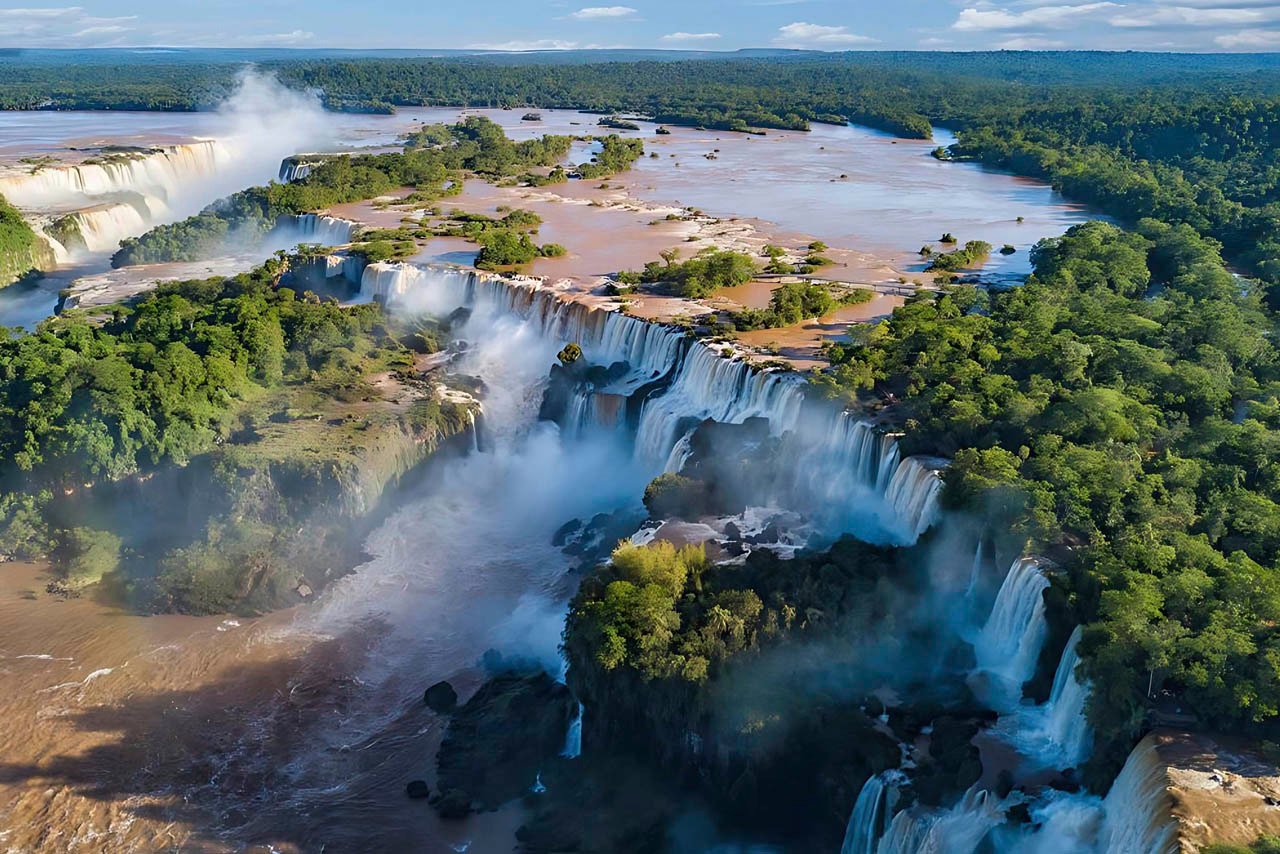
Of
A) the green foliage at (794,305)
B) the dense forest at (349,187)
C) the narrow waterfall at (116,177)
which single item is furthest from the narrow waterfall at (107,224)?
the green foliage at (794,305)

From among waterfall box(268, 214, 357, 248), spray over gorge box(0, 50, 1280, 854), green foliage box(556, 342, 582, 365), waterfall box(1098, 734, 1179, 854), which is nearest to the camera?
waterfall box(1098, 734, 1179, 854)

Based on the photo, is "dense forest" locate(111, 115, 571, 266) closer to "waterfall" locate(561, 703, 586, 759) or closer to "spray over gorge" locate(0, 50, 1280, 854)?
"spray over gorge" locate(0, 50, 1280, 854)

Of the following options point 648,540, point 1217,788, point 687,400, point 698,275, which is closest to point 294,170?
point 698,275

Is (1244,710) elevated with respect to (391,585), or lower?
elevated

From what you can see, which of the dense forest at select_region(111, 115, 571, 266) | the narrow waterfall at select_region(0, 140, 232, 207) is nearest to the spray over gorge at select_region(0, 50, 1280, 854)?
the dense forest at select_region(111, 115, 571, 266)

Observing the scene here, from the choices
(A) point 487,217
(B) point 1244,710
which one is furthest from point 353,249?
(B) point 1244,710

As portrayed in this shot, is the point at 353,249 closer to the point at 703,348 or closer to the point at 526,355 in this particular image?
the point at 526,355
